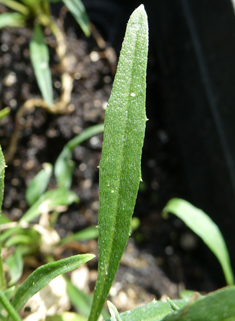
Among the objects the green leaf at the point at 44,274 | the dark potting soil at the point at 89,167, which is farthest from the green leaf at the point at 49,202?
the green leaf at the point at 44,274

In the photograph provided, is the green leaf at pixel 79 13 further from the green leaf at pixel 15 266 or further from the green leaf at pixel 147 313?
the green leaf at pixel 147 313

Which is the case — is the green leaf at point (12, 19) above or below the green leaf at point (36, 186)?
above

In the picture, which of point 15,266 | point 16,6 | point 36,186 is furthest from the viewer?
point 16,6

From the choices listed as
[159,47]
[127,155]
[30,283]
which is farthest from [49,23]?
[30,283]

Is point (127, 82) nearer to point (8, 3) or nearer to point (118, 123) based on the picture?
point (118, 123)

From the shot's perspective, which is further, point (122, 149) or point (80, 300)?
point (80, 300)

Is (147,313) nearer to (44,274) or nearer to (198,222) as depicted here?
(44,274)

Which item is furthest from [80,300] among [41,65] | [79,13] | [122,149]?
[79,13]
